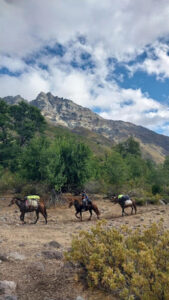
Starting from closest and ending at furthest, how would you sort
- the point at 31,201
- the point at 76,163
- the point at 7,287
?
the point at 7,287
the point at 31,201
the point at 76,163

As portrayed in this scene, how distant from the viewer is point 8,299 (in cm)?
458

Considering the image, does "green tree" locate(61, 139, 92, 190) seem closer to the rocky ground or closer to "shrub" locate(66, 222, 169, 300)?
the rocky ground

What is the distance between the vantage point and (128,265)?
14.5 feet

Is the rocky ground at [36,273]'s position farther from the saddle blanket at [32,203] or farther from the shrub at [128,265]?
the saddle blanket at [32,203]

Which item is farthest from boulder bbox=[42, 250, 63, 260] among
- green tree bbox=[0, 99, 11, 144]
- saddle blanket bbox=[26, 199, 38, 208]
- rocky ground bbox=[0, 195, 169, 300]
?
green tree bbox=[0, 99, 11, 144]

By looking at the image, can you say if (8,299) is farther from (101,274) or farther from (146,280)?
(146,280)

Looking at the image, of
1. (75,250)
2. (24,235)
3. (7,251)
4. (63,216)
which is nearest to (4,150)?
(63,216)

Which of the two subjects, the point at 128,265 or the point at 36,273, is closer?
the point at 128,265

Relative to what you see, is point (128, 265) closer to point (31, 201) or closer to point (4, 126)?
point (31, 201)

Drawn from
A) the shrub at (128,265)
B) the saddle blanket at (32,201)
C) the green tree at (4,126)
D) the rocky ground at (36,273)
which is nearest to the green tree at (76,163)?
the saddle blanket at (32,201)

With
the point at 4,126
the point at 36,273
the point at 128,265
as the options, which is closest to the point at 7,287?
the point at 36,273

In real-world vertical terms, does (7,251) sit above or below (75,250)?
below

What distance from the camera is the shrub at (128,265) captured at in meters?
4.14

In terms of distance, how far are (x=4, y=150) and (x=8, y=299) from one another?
1477 inches
